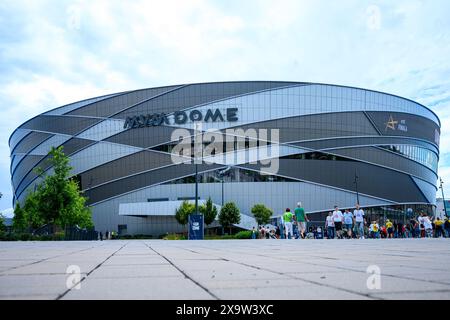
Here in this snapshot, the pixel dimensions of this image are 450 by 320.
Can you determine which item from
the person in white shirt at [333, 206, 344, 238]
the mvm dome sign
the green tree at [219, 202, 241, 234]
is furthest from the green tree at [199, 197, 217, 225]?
the person in white shirt at [333, 206, 344, 238]

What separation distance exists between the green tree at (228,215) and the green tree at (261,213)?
2.68 metres

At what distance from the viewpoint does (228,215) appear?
155 ft

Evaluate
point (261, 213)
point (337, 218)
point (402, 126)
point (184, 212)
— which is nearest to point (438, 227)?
point (337, 218)

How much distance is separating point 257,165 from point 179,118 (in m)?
12.6

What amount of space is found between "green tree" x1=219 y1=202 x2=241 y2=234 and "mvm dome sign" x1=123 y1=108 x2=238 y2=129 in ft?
42.6

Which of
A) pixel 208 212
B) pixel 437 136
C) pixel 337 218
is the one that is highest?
pixel 437 136

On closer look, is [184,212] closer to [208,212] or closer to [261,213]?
[208,212]

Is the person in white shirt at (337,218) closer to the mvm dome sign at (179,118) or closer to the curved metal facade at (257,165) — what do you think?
the curved metal facade at (257,165)

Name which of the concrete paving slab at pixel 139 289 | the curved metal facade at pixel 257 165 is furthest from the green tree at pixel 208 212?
the concrete paving slab at pixel 139 289

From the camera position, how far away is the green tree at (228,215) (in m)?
47.3

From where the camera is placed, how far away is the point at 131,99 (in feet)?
192

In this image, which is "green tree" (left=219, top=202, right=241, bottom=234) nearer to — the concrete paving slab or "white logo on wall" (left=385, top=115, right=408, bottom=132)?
"white logo on wall" (left=385, top=115, right=408, bottom=132)

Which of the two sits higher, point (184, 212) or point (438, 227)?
point (184, 212)
